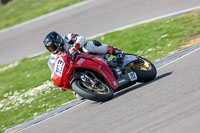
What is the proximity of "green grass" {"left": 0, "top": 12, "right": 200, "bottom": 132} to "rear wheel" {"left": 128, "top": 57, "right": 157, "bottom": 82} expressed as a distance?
6.18ft

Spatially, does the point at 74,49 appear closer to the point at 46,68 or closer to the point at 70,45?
the point at 70,45

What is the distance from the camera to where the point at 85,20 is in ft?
55.7

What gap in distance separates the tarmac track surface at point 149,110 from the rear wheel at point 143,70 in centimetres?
14

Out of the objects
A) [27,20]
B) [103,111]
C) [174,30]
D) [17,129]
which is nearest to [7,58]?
[27,20]

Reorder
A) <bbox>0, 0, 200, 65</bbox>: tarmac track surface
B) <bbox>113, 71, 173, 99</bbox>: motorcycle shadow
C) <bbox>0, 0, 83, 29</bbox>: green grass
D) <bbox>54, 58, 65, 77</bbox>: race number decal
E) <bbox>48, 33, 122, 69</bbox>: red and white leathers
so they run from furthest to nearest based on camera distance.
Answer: <bbox>0, 0, 83, 29</bbox>: green grass < <bbox>0, 0, 200, 65</bbox>: tarmac track surface < <bbox>113, 71, 173, 99</bbox>: motorcycle shadow < <bbox>48, 33, 122, 69</bbox>: red and white leathers < <bbox>54, 58, 65, 77</bbox>: race number decal

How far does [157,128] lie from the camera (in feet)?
17.4

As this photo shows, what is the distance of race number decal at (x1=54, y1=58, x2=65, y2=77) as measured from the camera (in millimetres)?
7734

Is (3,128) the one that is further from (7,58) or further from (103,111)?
(7,58)

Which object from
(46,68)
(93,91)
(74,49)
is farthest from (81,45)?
(46,68)

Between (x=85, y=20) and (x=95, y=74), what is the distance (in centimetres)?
920

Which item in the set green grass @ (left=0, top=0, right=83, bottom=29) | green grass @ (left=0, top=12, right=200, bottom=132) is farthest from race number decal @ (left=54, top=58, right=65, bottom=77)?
green grass @ (left=0, top=0, right=83, bottom=29)

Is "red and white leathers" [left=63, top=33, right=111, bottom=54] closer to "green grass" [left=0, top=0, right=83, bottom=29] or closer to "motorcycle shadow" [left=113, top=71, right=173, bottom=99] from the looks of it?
"motorcycle shadow" [left=113, top=71, right=173, bottom=99]

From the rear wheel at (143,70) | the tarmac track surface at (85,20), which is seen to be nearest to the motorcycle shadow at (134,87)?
the rear wheel at (143,70)

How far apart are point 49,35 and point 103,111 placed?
6.06 ft
